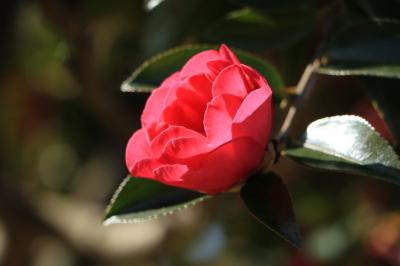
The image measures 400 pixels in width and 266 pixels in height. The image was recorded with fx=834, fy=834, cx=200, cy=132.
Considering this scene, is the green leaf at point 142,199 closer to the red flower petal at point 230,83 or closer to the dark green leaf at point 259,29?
the red flower petal at point 230,83

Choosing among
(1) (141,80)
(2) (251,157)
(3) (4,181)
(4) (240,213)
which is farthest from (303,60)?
(3) (4,181)

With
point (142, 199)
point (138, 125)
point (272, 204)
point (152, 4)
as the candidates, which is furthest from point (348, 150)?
point (138, 125)

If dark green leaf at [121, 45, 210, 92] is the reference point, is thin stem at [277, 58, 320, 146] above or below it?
below

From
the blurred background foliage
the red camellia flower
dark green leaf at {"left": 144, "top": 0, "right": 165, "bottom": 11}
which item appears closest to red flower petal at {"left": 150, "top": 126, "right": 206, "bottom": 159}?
the red camellia flower

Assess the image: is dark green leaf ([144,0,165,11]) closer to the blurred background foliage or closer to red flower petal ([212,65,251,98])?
the blurred background foliage

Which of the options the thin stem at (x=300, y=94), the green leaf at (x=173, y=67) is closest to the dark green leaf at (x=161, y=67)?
the green leaf at (x=173, y=67)

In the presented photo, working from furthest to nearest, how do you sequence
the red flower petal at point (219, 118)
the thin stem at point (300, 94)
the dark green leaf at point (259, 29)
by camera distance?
the dark green leaf at point (259, 29) < the thin stem at point (300, 94) < the red flower petal at point (219, 118)
